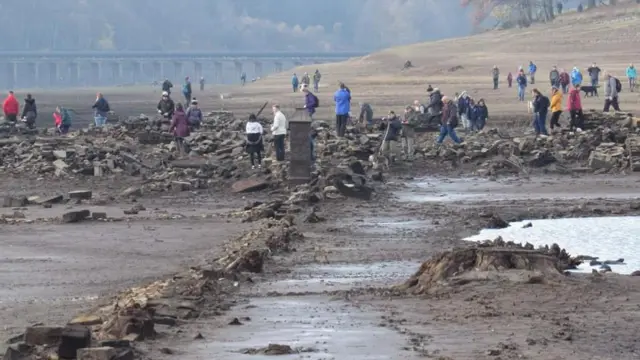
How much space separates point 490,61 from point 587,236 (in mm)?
61335

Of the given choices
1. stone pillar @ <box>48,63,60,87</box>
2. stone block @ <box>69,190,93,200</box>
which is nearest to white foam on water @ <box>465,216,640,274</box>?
stone block @ <box>69,190,93,200</box>

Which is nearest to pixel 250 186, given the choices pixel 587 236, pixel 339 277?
pixel 587 236

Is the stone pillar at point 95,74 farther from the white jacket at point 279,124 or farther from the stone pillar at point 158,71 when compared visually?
the white jacket at point 279,124

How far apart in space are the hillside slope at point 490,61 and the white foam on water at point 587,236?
2609 centimetres

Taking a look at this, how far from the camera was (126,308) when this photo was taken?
12.4 meters

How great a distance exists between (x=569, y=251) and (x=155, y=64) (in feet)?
539

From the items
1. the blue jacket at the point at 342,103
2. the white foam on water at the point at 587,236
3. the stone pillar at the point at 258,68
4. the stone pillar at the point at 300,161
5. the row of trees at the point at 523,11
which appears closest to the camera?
the white foam on water at the point at 587,236

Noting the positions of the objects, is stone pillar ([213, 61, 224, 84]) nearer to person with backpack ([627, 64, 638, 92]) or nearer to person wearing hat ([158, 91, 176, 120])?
person with backpack ([627, 64, 638, 92])

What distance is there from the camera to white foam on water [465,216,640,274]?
17.8 m

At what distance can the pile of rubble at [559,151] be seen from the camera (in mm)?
→ 29672

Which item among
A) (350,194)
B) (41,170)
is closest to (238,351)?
(350,194)

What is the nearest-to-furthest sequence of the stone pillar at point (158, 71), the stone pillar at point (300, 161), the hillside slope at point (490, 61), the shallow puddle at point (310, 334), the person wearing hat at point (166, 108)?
the shallow puddle at point (310, 334), the stone pillar at point (300, 161), the person wearing hat at point (166, 108), the hillside slope at point (490, 61), the stone pillar at point (158, 71)

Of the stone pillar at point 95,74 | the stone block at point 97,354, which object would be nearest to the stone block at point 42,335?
the stone block at point 97,354

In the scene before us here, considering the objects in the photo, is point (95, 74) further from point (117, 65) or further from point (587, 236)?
point (587, 236)
